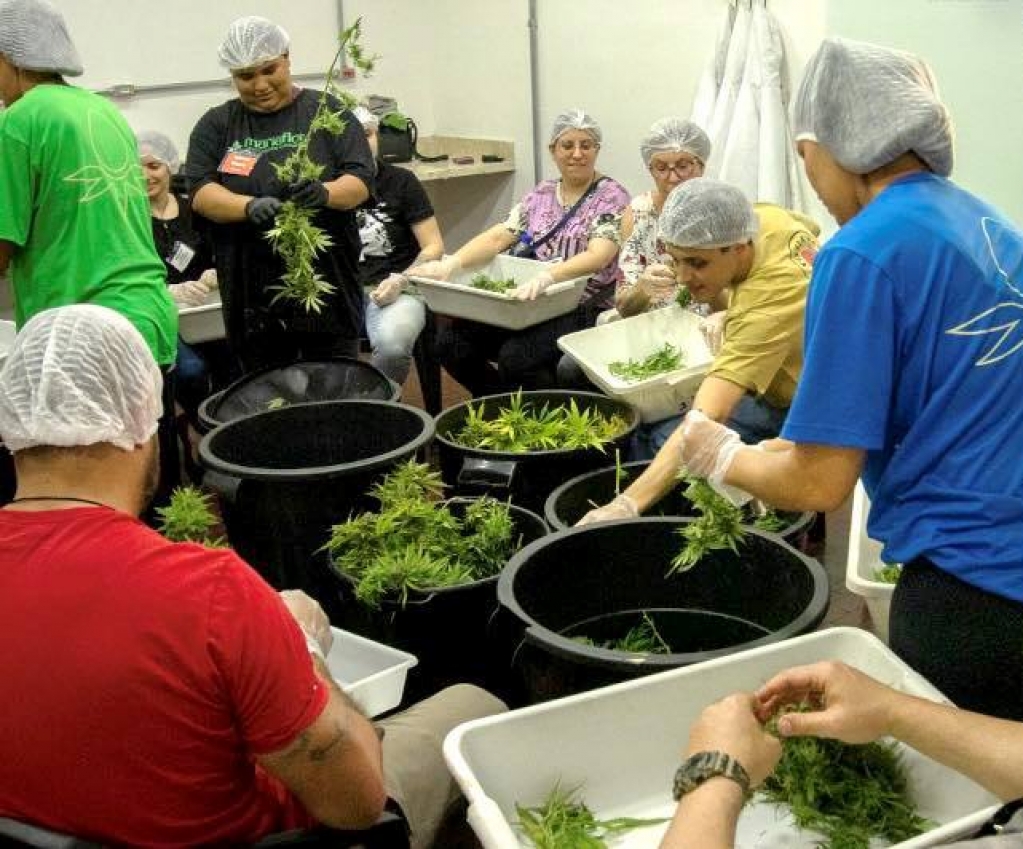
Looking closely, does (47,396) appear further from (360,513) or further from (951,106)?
(951,106)

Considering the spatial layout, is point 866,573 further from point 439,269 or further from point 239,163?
point 439,269

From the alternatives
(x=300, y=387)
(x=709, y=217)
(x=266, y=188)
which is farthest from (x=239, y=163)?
→ (x=709, y=217)

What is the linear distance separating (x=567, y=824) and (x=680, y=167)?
7.86 ft

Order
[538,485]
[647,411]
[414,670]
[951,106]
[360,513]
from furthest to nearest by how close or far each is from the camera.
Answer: [951,106], [647,411], [538,485], [360,513], [414,670]

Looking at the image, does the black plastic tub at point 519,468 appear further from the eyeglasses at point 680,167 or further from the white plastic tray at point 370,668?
the eyeglasses at point 680,167

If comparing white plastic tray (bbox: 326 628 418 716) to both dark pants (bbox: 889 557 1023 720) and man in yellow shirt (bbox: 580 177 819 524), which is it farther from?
dark pants (bbox: 889 557 1023 720)

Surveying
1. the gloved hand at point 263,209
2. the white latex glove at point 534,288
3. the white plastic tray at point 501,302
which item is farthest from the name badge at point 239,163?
the white latex glove at point 534,288

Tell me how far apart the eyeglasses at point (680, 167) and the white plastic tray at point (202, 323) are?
1483mm

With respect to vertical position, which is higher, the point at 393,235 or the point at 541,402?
the point at 393,235

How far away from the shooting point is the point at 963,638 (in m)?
1.42

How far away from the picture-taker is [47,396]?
1214 millimetres

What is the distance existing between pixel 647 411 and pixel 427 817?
1.54 metres

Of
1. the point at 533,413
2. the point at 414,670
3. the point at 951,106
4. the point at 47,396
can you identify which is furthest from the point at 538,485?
the point at 951,106

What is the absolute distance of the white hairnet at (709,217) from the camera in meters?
2.39
